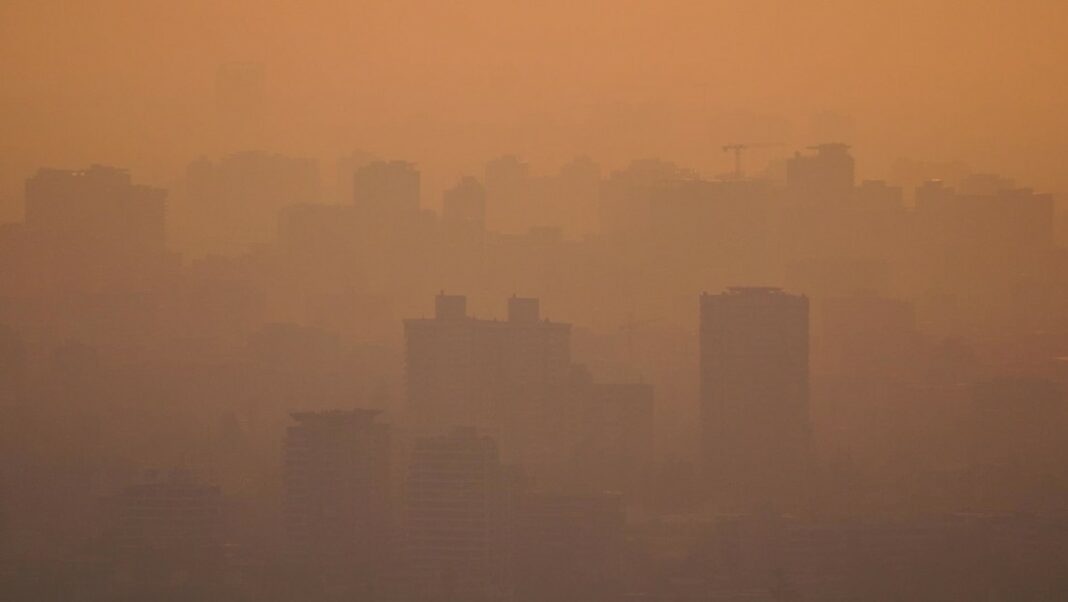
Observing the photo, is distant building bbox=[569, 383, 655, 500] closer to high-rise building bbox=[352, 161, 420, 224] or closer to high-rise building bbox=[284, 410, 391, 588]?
high-rise building bbox=[284, 410, 391, 588]

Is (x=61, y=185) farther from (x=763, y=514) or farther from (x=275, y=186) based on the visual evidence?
(x=763, y=514)

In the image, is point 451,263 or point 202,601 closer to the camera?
point 202,601

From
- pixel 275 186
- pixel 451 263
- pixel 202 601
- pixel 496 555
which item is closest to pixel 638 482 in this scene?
pixel 496 555

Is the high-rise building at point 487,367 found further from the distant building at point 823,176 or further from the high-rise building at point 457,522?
the distant building at point 823,176

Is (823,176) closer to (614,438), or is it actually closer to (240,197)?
(614,438)

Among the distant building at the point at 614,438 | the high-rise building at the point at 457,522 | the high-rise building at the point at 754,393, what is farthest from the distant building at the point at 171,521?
the high-rise building at the point at 754,393

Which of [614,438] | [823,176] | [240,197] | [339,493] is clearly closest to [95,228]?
[240,197]
